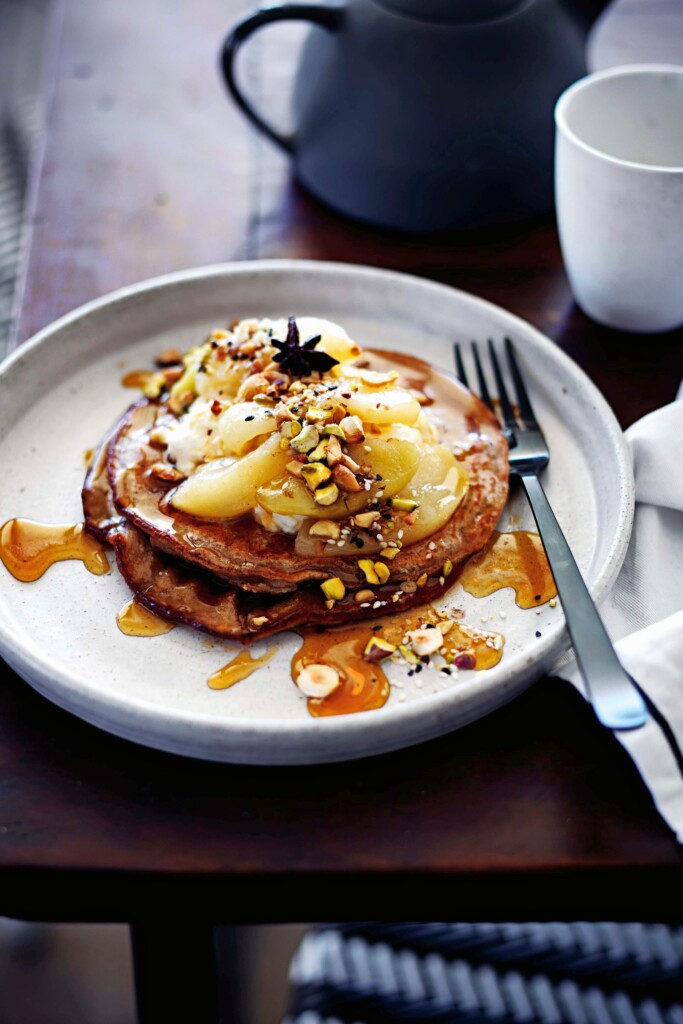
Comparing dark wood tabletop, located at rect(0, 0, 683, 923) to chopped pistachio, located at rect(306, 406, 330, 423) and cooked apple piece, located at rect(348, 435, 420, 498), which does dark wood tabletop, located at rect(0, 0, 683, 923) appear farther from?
chopped pistachio, located at rect(306, 406, 330, 423)

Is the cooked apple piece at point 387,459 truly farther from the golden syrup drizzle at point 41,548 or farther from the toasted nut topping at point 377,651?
the golden syrup drizzle at point 41,548

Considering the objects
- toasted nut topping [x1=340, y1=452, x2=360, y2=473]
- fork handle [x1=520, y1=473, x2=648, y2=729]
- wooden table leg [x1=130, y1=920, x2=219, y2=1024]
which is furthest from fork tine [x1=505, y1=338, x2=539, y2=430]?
wooden table leg [x1=130, y1=920, x2=219, y2=1024]

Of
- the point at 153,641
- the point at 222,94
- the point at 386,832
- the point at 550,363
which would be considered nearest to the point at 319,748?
the point at 386,832

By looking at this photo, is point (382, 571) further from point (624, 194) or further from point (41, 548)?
point (624, 194)

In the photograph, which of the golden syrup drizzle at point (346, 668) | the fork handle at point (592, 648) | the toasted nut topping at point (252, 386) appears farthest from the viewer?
the toasted nut topping at point (252, 386)

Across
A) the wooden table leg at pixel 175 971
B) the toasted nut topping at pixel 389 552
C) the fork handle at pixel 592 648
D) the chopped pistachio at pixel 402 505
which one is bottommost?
the wooden table leg at pixel 175 971

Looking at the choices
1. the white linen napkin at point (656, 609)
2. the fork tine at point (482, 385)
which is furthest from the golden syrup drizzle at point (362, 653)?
the fork tine at point (482, 385)

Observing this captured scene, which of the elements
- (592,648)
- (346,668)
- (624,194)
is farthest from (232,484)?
(624,194)
